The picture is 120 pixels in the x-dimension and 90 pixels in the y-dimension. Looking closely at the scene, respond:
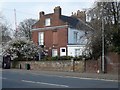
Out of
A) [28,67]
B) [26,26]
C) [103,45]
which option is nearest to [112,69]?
[103,45]

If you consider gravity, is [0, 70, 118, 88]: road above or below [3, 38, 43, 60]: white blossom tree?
below

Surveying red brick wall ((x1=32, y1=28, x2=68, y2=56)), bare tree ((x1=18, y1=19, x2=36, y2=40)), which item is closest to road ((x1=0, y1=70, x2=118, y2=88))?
red brick wall ((x1=32, y1=28, x2=68, y2=56))

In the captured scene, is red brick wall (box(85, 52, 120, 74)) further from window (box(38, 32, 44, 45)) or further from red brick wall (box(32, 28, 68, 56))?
window (box(38, 32, 44, 45))

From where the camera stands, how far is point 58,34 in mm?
56562

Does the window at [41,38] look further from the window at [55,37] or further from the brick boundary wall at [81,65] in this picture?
the brick boundary wall at [81,65]

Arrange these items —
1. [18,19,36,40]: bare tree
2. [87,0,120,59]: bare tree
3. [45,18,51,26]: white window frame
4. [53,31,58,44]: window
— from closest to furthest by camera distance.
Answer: [87,0,120,59]: bare tree < [53,31,58,44]: window < [45,18,51,26]: white window frame < [18,19,36,40]: bare tree

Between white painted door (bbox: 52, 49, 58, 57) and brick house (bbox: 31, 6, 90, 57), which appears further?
white painted door (bbox: 52, 49, 58, 57)

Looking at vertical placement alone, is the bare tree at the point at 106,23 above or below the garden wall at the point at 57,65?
above

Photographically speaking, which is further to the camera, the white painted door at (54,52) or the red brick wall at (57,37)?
the white painted door at (54,52)

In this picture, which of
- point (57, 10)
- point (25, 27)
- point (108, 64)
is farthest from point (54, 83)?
point (25, 27)

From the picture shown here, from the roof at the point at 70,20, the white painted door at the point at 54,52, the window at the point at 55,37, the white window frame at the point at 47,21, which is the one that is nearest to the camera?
the white painted door at the point at 54,52

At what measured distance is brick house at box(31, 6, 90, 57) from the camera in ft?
179

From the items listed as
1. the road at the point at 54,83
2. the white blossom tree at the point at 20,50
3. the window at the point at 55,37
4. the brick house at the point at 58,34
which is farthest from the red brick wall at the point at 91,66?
the window at the point at 55,37

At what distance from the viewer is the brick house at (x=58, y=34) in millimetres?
54625
